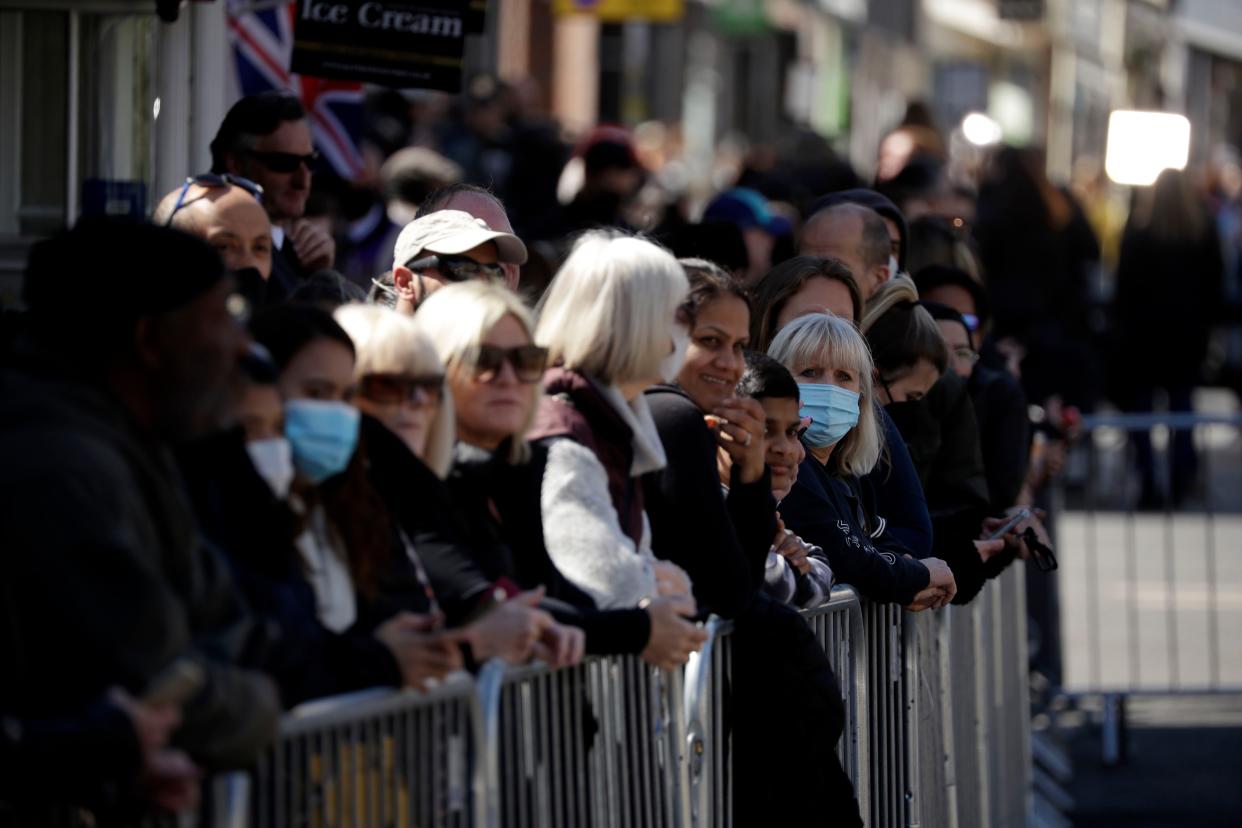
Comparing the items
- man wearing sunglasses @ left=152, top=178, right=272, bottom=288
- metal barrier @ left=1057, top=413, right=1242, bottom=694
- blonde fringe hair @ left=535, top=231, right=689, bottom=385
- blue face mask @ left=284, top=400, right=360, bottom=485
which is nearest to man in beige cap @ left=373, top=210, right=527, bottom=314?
man wearing sunglasses @ left=152, top=178, right=272, bottom=288

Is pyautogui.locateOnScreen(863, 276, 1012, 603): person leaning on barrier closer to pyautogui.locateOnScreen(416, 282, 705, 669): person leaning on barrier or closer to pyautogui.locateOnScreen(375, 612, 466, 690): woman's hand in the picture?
pyautogui.locateOnScreen(416, 282, 705, 669): person leaning on barrier

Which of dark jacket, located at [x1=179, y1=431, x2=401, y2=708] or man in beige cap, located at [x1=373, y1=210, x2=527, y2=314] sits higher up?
man in beige cap, located at [x1=373, y1=210, x2=527, y2=314]

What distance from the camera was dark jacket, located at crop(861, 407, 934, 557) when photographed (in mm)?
6480

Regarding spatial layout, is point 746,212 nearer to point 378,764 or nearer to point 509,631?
point 509,631

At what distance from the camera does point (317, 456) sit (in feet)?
13.0

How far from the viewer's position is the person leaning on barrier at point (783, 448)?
218 inches

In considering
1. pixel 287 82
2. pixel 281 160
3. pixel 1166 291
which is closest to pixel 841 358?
pixel 281 160

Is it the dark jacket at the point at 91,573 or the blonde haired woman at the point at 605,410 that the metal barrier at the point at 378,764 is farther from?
the blonde haired woman at the point at 605,410

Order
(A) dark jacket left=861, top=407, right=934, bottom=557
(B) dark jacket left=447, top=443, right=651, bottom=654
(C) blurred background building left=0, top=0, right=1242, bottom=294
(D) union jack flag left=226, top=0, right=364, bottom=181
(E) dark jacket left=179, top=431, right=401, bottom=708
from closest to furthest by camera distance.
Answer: (E) dark jacket left=179, top=431, right=401, bottom=708 < (B) dark jacket left=447, top=443, right=651, bottom=654 < (A) dark jacket left=861, top=407, right=934, bottom=557 < (C) blurred background building left=0, top=0, right=1242, bottom=294 < (D) union jack flag left=226, top=0, right=364, bottom=181

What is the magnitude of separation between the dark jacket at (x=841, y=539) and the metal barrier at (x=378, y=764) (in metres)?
1.94

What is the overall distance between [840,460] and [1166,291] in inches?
505

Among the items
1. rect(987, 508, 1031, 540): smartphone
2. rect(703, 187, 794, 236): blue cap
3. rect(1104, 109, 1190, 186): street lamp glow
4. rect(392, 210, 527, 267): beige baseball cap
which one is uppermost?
rect(1104, 109, 1190, 186): street lamp glow

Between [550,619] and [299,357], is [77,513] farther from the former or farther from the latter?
[550,619]

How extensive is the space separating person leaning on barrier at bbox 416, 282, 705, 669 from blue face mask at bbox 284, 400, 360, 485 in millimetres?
508
